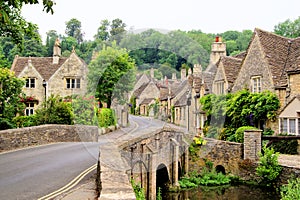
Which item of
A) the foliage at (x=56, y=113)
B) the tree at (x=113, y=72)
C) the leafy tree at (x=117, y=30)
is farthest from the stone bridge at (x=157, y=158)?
the foliage at (x=56, y=113)

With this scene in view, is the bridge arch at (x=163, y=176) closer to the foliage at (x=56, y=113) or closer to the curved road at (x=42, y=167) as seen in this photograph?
the curved road at (x=42, y=167)

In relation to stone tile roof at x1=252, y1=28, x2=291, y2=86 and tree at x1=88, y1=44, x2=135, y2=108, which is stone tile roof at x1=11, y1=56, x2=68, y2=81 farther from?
tree at x1=88, y1=44, x2=135, y2=108

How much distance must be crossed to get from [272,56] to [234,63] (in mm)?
4834

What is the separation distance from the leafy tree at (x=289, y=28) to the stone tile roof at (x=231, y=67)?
39.2 m

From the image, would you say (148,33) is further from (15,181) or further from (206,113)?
(206,113)

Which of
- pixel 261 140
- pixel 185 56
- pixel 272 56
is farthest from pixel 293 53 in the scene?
pixel 185 56

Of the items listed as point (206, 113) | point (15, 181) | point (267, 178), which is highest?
point (206, 113)

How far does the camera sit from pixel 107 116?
1484 centimetres

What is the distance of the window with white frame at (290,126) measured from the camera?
65.8ft

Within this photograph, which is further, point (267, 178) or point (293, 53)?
point (293, 53)

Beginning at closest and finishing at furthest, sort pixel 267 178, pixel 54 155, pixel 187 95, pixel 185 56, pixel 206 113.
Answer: pixel 185 56 → pixel 54 155 → pixel 267 178 → pixel 206 113 → pixel 187 95

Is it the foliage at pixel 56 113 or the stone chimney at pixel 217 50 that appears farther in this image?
the stone chimney at pixel 217 50

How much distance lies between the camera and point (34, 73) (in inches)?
1539

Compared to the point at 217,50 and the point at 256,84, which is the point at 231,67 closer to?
the point at 217,50
